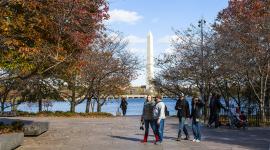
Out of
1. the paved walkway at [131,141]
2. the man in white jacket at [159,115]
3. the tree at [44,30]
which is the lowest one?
the paved walkway at [131,141]

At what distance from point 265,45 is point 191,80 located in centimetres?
1139

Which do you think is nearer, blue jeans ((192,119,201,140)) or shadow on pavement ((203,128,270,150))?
shadow on pavement ((203,128,270,150))

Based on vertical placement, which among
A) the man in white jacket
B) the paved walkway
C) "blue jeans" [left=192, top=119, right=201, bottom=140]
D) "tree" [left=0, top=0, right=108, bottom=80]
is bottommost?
the paved walkway

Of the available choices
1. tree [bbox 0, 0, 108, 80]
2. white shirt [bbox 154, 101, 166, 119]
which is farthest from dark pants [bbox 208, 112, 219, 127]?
tree [bbox 0, 0, 108, 80]

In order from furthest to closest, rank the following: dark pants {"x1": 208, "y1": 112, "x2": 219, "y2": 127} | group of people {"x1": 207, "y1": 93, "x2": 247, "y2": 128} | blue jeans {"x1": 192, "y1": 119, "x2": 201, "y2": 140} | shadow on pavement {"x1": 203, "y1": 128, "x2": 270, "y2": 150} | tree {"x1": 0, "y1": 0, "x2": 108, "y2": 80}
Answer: dark pants {"x1": 208, "y1": 112, "x2": 219, "y2": 127} < group of people {"x1": 207, "y1": 93, "x2": 247, "y2": 128} < blue jeans {"x1": 192, "y1": 119, "x2": 201, "y2": 140} < shadow on pavement {"x1": 203, "y1": 128, "x2": 270, "y2": 150} < tree {"x1": 0, "y1": 0, "x2": 108, "y2": 80}

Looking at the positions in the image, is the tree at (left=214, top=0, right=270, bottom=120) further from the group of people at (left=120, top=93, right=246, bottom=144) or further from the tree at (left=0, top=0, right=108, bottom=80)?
the tree at (left=0, top=0, right=108, bottom=80)

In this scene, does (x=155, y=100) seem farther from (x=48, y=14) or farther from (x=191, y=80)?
(x=191, y=80)

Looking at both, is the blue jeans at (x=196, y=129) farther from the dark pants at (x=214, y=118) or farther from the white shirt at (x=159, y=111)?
the dark pants at (x=214, y=118)

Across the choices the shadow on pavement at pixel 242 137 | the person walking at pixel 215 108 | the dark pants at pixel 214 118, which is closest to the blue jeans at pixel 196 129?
the shadow on pavement at pixel 242 137

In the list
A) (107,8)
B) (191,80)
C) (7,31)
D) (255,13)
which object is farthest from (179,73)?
(7,31)

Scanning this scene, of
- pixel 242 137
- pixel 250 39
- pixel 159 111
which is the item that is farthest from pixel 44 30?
pixel 250 39

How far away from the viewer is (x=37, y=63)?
1722cm

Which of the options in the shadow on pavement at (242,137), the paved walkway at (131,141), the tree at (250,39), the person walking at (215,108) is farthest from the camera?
the tree at (250,39)

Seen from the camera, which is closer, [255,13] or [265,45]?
[265,45]
